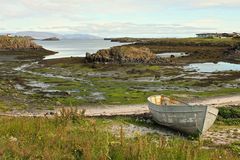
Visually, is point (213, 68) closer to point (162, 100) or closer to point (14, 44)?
point (162, 100)

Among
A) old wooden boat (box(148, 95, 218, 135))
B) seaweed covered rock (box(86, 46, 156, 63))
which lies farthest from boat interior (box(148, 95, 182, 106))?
seaweed covered rock (box(86, 46, 156, 63))

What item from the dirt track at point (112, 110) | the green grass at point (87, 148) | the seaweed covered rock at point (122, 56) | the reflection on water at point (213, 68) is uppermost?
the green grass at point (87, 148)

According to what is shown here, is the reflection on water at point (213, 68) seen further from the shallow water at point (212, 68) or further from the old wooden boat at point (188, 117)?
the old wooden boat at point (188, 117)

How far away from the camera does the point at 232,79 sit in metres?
49.7

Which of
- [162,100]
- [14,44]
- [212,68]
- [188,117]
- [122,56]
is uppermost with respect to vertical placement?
[188,117]

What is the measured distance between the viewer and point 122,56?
77.5 meters

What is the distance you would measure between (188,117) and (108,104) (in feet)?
41.3

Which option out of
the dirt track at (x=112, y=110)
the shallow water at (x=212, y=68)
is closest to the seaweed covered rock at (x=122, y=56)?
the shallow water at (x=212, y=68)

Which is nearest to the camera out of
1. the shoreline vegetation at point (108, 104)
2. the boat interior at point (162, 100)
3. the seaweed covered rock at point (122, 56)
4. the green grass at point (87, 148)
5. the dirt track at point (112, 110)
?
the green grass at point (87, 148)

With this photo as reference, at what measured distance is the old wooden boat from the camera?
2227cm

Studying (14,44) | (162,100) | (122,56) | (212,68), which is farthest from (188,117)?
(14,44)

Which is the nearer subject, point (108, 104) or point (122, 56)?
point (108, 104)

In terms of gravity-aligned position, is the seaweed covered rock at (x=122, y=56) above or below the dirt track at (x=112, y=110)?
above

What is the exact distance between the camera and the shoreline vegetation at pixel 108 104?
1034cm
